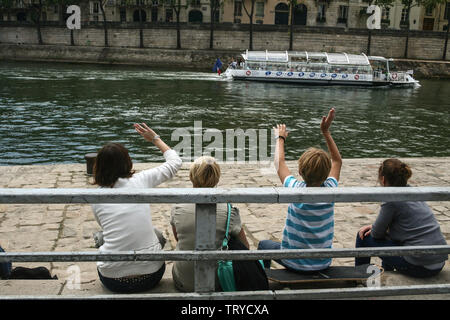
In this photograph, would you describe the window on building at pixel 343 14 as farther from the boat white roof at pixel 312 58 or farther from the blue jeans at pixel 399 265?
the blue jeans at pixel 399 265

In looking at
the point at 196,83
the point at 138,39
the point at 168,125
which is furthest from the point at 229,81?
the point at 138,39

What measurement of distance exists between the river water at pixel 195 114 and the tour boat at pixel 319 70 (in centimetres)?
138

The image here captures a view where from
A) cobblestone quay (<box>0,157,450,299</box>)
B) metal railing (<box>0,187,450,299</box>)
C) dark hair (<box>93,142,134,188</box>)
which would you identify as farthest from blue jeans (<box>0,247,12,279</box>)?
metal railing (<box>0,187,450,299</box>)

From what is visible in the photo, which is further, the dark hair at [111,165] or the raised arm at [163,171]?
the raised arm at [163,171]

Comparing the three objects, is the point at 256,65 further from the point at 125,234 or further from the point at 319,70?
the point at 125,234

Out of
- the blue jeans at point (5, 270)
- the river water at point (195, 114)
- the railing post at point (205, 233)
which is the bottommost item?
the river water at point (195, 114)

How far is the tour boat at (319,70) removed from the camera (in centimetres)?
3981

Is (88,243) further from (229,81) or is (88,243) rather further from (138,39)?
(138,39)

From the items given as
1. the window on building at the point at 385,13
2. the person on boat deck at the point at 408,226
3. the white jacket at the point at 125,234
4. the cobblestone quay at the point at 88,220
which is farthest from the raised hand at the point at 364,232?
the window on building at the point at 385,13

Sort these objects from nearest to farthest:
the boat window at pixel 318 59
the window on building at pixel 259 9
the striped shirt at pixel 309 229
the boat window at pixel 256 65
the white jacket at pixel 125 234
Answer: the white jacket at pixel 125 234 → the striped shirt at pixel 309 229 → the boat window at pixel 256 65 → the boat window at pixel 318 59 → the window on building at pixel 259 9

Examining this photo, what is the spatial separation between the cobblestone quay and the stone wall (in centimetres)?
5088

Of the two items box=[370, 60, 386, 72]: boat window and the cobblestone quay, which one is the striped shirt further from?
box=[370, 60, 386, 72]: boat window

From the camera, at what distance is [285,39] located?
5856 cm

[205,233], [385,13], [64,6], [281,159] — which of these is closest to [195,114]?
[281,159]
